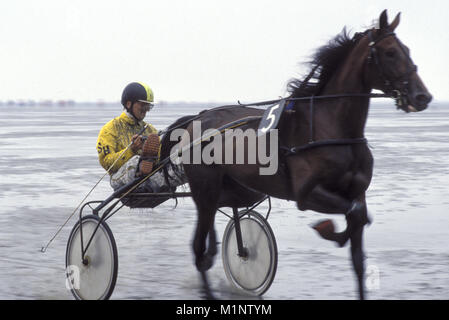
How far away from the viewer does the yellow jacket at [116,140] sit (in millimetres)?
6742

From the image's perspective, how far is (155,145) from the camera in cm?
637

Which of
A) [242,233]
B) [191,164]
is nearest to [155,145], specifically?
[191,164]

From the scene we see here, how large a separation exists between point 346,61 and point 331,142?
1.97ft

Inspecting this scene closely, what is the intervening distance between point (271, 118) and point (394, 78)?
95 cm

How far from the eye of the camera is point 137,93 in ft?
22.6

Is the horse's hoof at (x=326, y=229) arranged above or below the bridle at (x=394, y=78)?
below

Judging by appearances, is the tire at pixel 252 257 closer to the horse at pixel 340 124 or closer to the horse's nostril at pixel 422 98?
the horse at pixel 340 124

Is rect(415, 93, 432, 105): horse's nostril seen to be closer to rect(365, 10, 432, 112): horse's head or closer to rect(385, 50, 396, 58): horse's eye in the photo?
rect(365, 10, 432, 112): horse's head

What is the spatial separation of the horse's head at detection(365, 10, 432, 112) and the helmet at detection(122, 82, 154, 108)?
6.91 feet

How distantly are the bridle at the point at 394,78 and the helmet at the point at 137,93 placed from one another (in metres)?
2.13

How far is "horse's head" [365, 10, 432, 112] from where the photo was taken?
5.32 meters

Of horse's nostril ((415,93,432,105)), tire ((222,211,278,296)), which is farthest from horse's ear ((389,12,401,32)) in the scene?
tire ((222,211,278,296))

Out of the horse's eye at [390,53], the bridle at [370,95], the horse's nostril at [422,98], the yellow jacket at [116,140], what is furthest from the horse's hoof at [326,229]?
the yellow jacket at [116,140]
